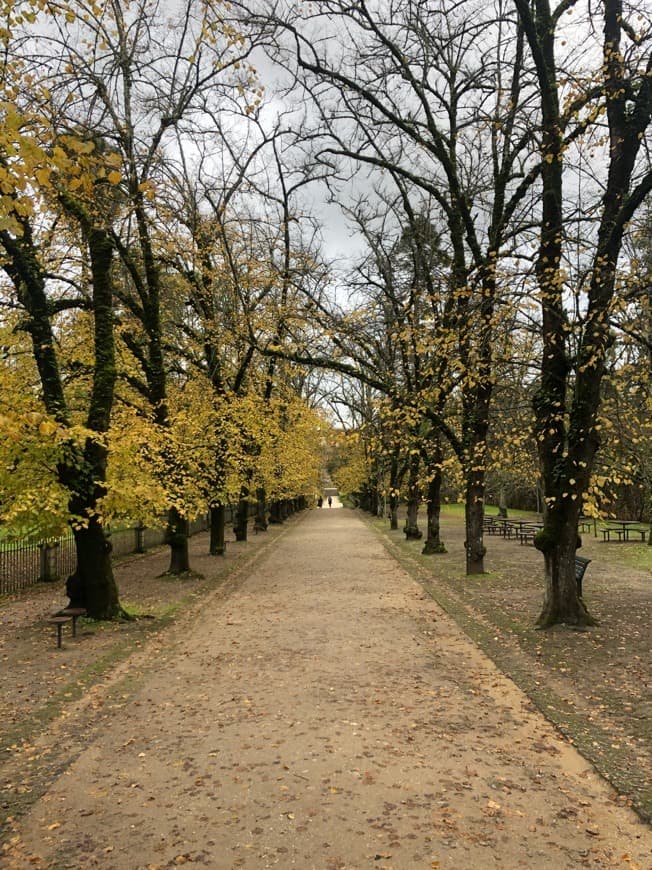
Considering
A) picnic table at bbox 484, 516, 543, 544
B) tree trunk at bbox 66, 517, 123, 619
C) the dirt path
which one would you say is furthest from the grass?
picnic table at bbox 484, 516, 543, 544

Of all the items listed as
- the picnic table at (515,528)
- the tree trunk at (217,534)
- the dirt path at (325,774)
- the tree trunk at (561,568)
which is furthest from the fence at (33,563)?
the picnic table at (515,528)

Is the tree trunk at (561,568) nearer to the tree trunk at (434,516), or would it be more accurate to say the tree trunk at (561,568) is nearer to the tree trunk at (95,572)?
the tree trunk at (95,572)

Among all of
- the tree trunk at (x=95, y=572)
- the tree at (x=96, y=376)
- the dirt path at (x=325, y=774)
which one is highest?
the tree at (x=96, y=376)

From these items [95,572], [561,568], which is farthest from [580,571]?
[95,572]

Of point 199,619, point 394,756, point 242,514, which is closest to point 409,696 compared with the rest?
point 394,756

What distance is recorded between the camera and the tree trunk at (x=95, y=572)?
35.2ft

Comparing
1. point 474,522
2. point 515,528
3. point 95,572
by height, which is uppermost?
point 474,522

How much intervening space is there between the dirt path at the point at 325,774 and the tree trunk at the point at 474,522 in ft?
19.6

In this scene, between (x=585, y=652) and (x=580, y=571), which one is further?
(x=580, y=571)

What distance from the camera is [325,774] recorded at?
16.0 feet

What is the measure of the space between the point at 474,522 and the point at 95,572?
8.55m

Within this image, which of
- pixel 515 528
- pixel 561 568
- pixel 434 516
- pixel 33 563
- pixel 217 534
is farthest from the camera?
pixel 515 528

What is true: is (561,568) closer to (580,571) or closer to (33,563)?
(580,571)

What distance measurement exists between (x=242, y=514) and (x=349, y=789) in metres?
23.6
